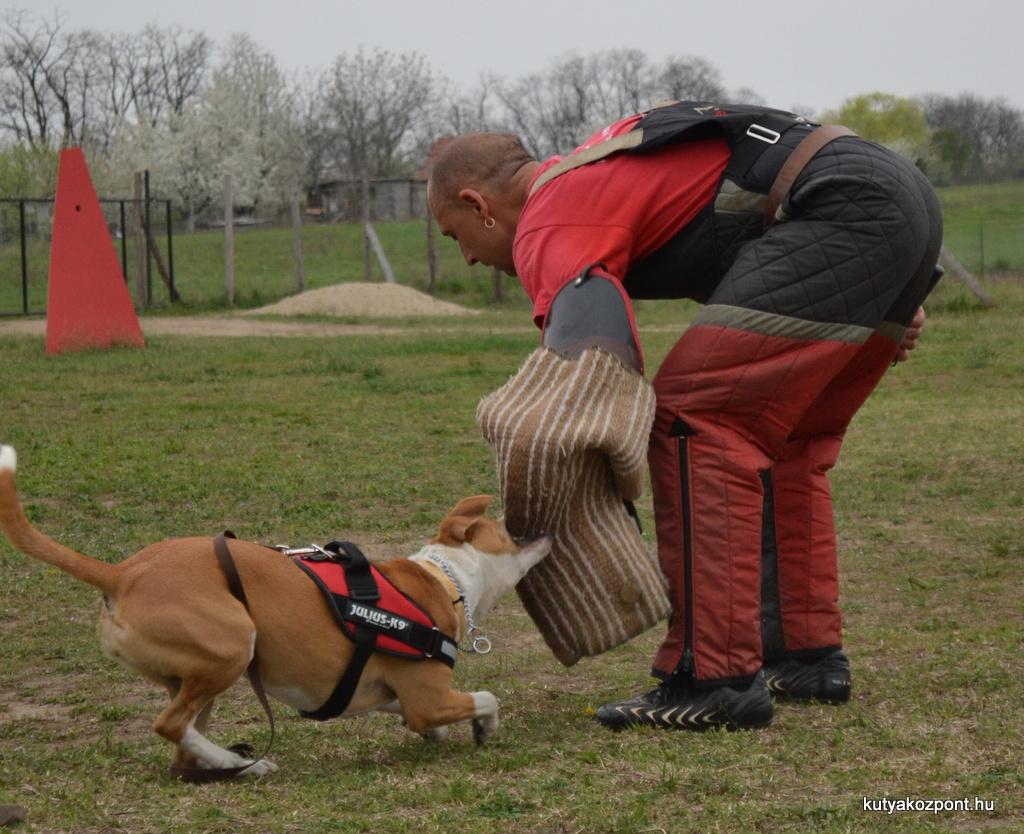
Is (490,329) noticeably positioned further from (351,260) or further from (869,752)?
(351,260)

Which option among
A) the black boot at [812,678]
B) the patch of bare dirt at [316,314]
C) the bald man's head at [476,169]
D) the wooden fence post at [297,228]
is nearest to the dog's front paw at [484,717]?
the black boot at [812,678]

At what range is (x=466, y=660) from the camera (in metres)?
4.17

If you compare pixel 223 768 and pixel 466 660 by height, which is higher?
pixel 223 768

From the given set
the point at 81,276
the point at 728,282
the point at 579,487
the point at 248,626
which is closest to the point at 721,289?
the point at 728,282

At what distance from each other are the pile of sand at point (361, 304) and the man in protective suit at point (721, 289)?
1834cm

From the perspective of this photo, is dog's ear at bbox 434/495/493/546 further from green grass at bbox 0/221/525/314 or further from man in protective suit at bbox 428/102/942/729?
green grass at bbox 0/221/525/314

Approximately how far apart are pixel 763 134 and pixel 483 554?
1.43 metres

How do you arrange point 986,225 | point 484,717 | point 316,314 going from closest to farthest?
1. point 484,717
2. point 316,314
3. point 986,225

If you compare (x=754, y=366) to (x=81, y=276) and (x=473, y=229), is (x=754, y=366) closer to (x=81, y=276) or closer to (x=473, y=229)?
(x=473, y=229)

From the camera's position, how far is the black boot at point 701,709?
10.5 feet

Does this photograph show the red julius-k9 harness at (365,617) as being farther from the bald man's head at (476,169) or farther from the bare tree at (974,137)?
the bare tree at (974,137)

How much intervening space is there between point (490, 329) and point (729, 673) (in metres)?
15.1

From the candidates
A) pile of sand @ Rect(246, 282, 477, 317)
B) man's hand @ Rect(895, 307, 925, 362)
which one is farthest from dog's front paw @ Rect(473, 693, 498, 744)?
pile of sand @ Rect(246, 282, 477, 317)

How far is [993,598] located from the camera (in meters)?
4.75
